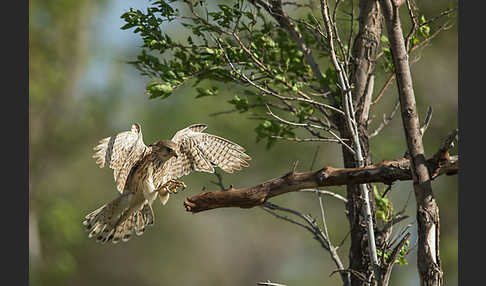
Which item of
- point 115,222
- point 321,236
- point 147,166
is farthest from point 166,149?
point 321,236

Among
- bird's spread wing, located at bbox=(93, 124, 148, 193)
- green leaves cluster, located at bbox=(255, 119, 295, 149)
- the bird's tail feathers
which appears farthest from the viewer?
green leaves cluster, located at bbox=(255, 119, 295, 149)

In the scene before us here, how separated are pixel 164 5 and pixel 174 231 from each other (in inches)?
877

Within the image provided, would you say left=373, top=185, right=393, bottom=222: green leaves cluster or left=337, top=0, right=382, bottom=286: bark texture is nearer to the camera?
left=337, top=0, right=382, bottom=286: bark texture

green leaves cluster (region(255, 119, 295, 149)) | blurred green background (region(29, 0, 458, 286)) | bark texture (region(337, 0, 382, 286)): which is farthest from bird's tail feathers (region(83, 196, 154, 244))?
blurred green background (region(29, 0, 458, 286))

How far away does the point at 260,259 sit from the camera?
29.2 meters

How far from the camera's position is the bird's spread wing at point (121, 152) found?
4.11m

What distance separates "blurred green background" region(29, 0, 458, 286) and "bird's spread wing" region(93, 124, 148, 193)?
5177 mm

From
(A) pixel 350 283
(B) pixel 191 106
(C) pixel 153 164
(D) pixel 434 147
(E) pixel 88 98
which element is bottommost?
(A) pixel 350 283

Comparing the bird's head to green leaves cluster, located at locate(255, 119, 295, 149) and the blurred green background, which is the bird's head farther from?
the blurred green background

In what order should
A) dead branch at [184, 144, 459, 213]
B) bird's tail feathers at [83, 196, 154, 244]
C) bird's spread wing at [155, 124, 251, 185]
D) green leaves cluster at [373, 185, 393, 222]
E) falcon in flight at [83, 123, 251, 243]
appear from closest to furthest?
dead branch at [184, 144, 459, 213]
falcon in flight at [83, 123, 251, 243]
bird's spread wing at [155, 124, 251, 185]
bird's tail feathers at [83, 196, 154, 244]
green leaves cluster at [373, 185, 393, 222]

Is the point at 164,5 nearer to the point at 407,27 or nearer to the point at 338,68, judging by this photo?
the point at 338,68

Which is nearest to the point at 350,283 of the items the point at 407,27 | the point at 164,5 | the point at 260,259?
the point at 164,5

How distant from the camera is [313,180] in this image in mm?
3678

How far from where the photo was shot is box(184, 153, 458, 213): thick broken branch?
11.9 feet
